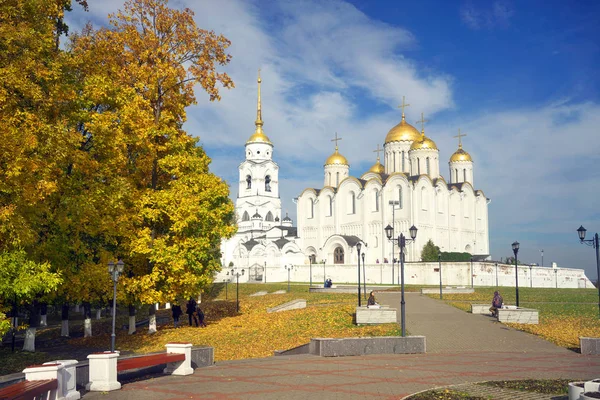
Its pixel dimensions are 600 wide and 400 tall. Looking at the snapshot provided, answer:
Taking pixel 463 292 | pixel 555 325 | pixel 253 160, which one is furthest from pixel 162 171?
pixel 253 160

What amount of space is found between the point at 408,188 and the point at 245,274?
22.4 m

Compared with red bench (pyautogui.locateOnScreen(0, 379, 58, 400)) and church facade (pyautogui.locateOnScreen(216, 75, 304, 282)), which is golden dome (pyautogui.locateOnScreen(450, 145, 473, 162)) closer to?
church facade (pyautogui.locateOnScreen(216, 75, 304, 282))

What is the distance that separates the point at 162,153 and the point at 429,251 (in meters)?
45.2

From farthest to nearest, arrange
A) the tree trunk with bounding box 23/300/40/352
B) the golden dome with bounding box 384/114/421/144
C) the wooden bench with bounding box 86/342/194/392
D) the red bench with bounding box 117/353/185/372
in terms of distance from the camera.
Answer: the golden dome with bounding box 384/114/421/144
the tree trunk with bounding box 23/300/40/352
the red bench with bounding box 117/353/185/372
the wooden bench with bounding box 86/342/194/392

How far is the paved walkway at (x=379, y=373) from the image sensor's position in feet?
31.7

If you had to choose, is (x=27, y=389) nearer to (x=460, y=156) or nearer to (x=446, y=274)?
(x=446, y=274)

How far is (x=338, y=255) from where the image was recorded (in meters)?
66.6

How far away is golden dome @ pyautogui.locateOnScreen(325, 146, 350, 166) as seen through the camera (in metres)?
78.1

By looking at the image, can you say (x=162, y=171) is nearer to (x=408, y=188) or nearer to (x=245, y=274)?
(x=408, y=188)

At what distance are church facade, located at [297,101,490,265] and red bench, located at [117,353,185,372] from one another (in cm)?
5043

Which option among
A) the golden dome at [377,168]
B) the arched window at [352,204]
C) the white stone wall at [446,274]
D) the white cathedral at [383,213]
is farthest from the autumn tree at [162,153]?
Result: the golden dome at [377,168]

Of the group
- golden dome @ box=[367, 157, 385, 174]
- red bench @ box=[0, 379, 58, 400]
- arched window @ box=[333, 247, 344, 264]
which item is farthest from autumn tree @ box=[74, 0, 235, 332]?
golden dome @ box=[367, 157, 385, 174]

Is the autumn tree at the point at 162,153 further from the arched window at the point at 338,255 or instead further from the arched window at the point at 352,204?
the arched window at the point at 352,204

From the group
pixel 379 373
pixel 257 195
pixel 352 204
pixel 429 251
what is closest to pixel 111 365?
pixel 379 373
